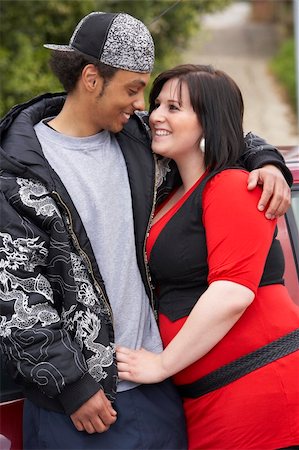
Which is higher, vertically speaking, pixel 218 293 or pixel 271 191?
pixel 271 191

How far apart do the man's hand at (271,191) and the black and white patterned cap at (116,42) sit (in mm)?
416

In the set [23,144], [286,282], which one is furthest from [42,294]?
[286,282]

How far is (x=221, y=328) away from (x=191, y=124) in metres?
0.57

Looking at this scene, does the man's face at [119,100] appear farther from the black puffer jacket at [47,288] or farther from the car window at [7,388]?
the car window at [7,388]

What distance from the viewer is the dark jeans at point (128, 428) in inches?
93.6

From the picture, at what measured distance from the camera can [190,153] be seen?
2.48 m

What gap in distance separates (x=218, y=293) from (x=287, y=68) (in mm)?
11499

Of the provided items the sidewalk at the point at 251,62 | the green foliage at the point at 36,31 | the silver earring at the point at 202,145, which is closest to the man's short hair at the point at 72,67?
the silver earring at the point at 202,145

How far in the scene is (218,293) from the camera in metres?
2.29

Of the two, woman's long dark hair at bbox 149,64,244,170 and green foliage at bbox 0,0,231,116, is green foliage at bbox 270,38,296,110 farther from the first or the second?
woman's long dark hair at bbox 149,64,244,170

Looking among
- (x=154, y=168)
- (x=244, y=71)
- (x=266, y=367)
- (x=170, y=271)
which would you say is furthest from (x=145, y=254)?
(x=244, y=71)

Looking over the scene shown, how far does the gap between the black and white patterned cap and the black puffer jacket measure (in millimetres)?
268

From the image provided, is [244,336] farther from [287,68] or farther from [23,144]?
[287,68]

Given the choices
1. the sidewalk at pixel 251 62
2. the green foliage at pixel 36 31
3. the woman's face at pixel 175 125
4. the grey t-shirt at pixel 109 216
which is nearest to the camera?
the grey t-shirt at pixel 109 216
